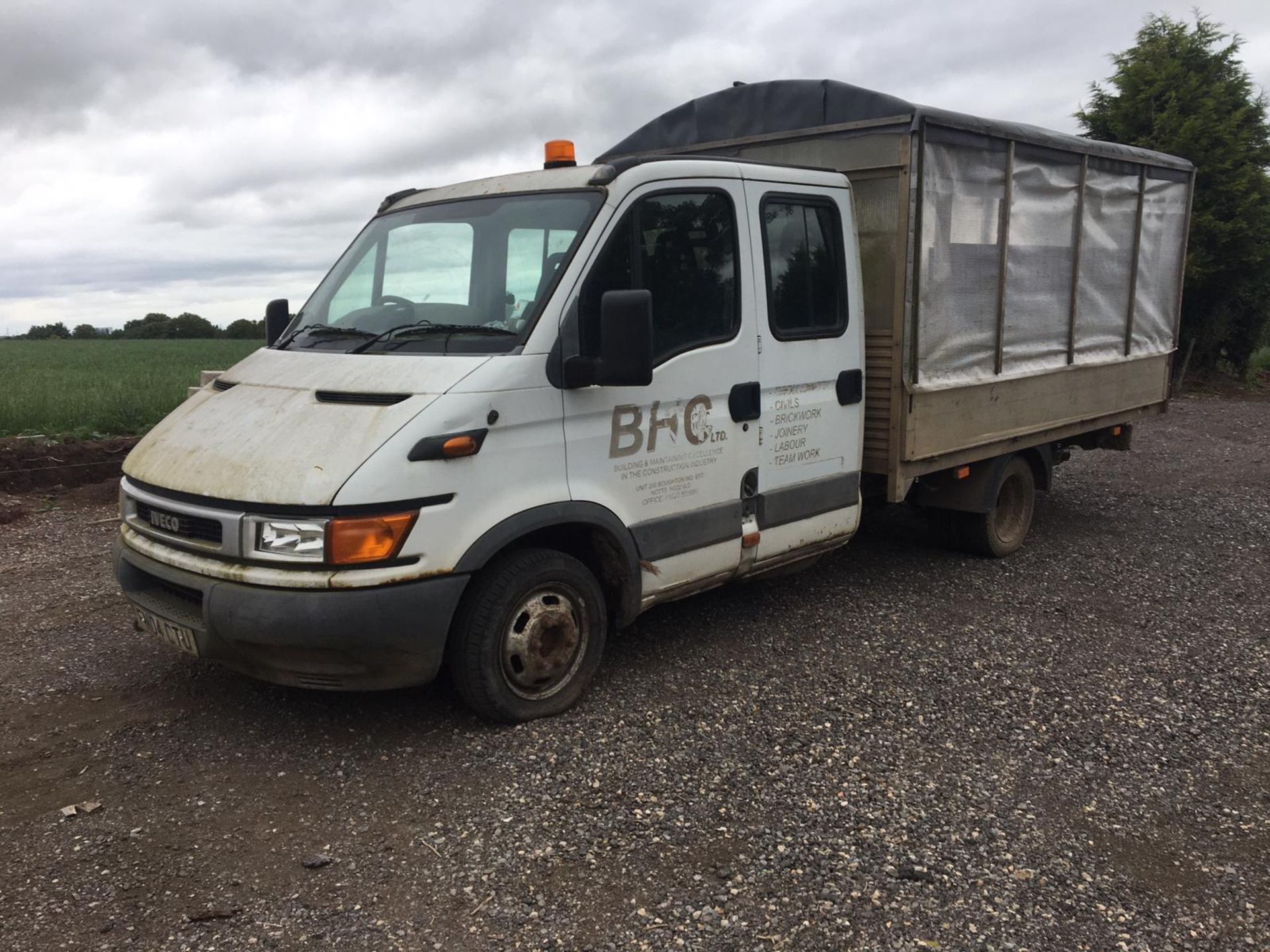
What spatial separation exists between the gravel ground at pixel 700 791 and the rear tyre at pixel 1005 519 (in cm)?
96

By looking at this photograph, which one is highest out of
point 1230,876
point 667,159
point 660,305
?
point 667,159

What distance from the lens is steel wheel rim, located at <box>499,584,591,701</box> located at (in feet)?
13.5

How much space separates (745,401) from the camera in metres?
4.84

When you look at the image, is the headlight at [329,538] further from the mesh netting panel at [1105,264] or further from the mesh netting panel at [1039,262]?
the mesh netting panel at [1105,264]

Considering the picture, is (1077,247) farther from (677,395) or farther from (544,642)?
(544,642)

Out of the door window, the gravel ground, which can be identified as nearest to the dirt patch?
the gravel ground

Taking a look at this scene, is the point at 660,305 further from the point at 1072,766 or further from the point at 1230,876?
the point at 1230,876

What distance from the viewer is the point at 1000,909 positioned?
10.0 feet

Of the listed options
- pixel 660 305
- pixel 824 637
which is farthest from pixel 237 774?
pixel 824 637

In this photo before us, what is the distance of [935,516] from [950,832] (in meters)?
3.85

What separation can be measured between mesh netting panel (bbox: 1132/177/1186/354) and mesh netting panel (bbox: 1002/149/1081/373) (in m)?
1.24

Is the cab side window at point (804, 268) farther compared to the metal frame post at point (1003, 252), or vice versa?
the metal frame post at point (1003, 252)

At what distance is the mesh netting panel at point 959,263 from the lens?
550 centimetres

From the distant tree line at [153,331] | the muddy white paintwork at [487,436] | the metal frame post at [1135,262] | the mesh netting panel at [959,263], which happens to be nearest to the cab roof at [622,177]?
the muddy white paintwork at [487,436]
